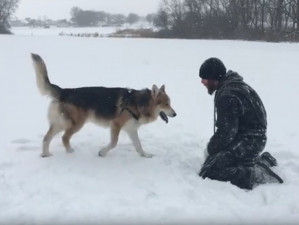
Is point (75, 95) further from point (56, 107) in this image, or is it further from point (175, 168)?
point (175, 168)

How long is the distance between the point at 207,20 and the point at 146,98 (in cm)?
Answer: 4259

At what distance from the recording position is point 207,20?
153 feet

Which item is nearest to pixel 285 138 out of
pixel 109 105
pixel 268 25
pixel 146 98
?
pixel 146 98

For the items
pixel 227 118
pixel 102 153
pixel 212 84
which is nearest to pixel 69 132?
pixel 102 153

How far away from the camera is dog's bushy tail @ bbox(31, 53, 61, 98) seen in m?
5.71

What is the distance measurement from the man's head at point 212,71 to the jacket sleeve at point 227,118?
0.31 meters

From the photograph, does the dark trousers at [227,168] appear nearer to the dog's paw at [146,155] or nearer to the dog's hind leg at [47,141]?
the dog's paw at [146,155]

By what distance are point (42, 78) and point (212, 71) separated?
8.19 feet

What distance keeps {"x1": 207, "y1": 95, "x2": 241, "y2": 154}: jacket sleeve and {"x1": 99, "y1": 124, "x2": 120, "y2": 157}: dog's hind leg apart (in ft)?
5.29

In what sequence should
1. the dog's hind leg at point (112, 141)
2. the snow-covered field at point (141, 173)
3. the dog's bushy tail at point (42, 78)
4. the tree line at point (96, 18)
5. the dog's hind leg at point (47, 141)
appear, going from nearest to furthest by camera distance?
the snow-covered field at point (141, 173), the dog's bushy tail at point (42, 78), the dog's hind leg at point (47, 141), the dog's hind leg at point (112, 141), the tree line at point (96, 18)

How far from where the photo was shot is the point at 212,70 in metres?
5.25

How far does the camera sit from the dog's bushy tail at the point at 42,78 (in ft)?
18.7

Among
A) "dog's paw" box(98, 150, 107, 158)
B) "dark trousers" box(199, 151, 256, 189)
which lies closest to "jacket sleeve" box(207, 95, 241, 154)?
"dark trousers" box(199, 151, 256, 189)

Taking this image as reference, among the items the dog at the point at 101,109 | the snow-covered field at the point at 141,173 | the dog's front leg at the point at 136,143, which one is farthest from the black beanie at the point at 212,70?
the dog's front leg at the point at 136,143
